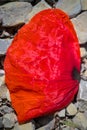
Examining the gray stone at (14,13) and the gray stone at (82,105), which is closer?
the gray stone at (82,105)

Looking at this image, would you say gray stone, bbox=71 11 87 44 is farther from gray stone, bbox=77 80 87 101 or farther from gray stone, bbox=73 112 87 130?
gray stone, bbox=73 112 87 130

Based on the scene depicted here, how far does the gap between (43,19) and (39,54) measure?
251mm

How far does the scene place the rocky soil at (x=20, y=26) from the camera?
2301mm

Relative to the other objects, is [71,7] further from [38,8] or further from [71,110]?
[71,110]

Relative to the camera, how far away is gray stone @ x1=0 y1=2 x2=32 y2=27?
8.05 feet

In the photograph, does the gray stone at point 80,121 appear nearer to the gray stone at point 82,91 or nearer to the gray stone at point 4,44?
the gray stone at point 82,91

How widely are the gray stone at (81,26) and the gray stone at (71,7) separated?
40 mm

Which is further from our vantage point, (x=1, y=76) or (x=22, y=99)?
(x=1, y=76)

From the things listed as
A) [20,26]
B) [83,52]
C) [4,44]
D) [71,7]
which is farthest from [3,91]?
[71,7]

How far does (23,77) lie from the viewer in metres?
2.25

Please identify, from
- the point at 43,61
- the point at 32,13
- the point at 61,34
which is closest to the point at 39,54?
the point at 43,61

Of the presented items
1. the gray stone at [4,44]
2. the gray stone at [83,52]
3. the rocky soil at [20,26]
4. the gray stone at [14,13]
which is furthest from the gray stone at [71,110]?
the gray stone at [14,13]

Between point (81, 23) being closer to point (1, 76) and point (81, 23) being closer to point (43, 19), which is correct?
point (43, 19)

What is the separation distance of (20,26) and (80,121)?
2.64ft
